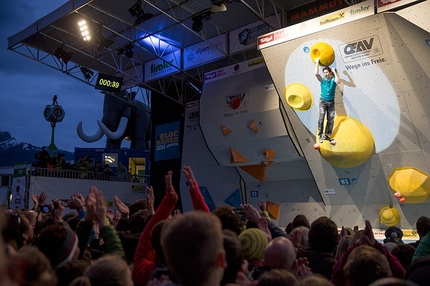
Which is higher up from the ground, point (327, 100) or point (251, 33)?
point (251, 33)

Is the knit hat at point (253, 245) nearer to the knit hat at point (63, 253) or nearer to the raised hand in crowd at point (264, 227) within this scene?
the raised hand in crowd at point (264, 227)

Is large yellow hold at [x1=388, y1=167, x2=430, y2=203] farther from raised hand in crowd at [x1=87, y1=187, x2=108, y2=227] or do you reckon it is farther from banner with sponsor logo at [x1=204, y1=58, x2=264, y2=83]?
raised hand in crowd at [x1=87, y1=187, x2=108, y2=227]

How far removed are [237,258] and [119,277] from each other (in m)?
0.60

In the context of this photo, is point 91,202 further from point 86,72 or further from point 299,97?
point 86,72

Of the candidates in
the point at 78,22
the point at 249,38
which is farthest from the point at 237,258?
the point at 78,22

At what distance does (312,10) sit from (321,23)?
3702 mm

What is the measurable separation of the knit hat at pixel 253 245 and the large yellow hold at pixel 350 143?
22.5 feet

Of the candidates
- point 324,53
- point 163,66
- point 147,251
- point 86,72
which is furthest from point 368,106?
point 86,72

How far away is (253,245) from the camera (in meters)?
2.80

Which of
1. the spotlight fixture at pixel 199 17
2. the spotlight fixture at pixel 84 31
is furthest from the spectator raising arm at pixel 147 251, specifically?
the spotlight fixture at pixel 84 31

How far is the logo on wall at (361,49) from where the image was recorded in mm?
8477

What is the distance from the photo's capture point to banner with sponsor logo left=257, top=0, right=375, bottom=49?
830 centimetres

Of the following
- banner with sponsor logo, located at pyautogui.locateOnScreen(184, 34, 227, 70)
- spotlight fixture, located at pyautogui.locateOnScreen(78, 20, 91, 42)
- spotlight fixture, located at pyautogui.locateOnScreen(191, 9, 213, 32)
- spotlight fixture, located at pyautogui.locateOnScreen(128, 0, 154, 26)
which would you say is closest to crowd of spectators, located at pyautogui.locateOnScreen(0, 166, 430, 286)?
spotlight fixture, located at pyautogui.locateOnScreen(191, 9, 213, 32)

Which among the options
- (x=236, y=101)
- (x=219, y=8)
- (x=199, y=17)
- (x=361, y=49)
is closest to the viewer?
(x=361, y=49)
